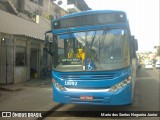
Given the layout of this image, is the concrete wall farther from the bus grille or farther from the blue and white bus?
the bus grille

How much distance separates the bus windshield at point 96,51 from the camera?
821 cm

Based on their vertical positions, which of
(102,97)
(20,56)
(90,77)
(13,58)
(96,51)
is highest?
(96,51)

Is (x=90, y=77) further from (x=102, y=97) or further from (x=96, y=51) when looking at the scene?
(x=96, y=51)

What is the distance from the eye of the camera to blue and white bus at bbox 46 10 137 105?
8.04 metres

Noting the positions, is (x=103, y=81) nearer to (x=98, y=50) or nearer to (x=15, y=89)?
(x=98, y=50)

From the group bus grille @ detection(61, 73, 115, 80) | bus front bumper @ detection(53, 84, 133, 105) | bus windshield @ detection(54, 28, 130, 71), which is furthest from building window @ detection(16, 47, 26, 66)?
bus front bumper @ detection(53, 84, 133, 105)

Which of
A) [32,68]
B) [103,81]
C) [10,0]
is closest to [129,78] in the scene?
[103,81]

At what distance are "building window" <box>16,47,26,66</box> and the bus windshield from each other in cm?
1095

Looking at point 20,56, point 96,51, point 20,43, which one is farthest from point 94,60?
point 20,56

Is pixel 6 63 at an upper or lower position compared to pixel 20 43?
lower

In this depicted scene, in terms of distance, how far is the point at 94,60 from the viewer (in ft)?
27.4

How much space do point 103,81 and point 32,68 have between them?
16.1 meters

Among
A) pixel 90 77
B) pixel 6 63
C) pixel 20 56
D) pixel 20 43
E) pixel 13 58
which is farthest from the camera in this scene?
pixel 20 56

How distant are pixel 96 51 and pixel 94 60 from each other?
0.29m
